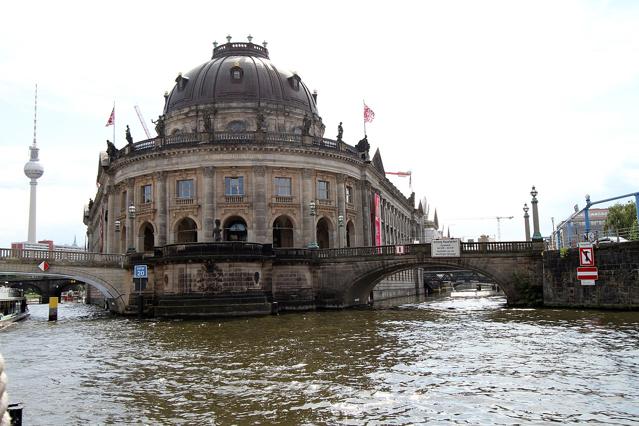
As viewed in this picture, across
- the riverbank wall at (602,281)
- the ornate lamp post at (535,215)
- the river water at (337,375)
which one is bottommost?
the river water at (337,375)

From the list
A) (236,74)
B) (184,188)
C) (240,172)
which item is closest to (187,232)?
(184,188)

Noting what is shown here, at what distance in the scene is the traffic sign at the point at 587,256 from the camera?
39625 mm

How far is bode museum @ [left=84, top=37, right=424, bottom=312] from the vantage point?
57.6 metres

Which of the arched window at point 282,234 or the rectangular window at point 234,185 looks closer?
the rectangular window at point 234,185

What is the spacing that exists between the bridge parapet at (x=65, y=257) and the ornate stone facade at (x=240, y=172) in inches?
297

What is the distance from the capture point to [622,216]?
296 feet

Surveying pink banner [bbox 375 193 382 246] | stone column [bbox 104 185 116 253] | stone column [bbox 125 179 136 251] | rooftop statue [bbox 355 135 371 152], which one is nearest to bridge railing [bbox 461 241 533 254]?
pink banner [bbox 375 193 382 246]

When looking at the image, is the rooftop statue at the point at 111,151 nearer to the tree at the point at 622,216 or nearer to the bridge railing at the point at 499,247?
the bridge railing at the point at 499,247

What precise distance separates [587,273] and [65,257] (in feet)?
125

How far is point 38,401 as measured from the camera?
16297 millimetres

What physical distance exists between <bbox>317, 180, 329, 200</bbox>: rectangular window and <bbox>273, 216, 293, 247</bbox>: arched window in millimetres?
4295

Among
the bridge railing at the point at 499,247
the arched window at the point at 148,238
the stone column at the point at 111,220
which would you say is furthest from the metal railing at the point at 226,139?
the bridge railing at the point at 499,247

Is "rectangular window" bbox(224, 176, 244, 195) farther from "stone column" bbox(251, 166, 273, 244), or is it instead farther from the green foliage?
the green foliage

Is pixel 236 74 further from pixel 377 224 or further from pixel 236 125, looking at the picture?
pixel 377 224
